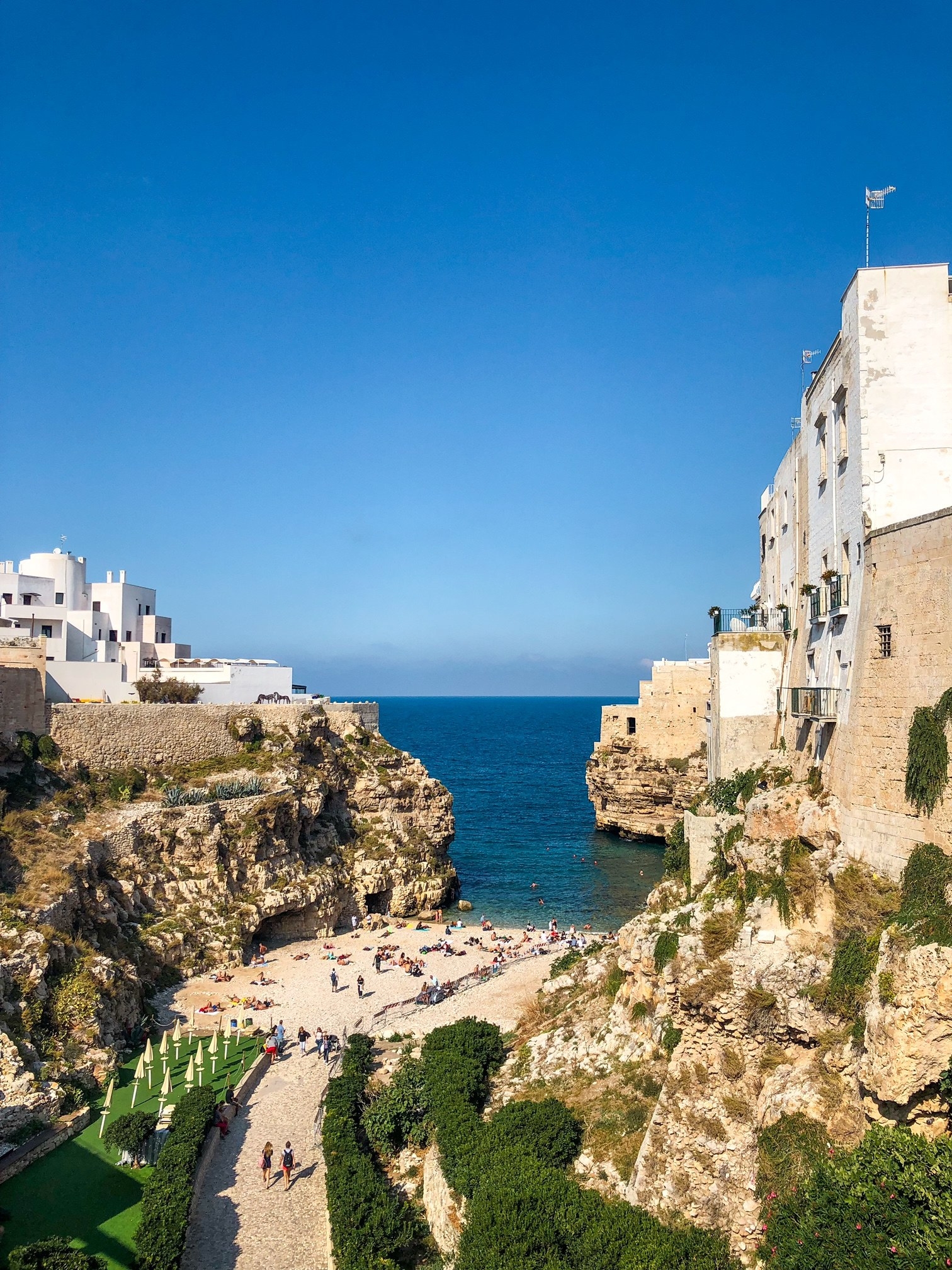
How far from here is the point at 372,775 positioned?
148ft

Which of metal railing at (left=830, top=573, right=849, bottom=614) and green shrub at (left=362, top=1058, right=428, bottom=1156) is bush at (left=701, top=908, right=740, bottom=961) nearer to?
metal railing at (left=830, top=573, right=849, bottom=614)

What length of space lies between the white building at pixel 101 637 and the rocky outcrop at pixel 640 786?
22.8 metres

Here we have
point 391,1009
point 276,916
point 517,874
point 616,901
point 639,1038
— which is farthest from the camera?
point 517,874

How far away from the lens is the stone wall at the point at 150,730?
37000 mm

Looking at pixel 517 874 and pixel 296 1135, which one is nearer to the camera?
pixel 296 1135

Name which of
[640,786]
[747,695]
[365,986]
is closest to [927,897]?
[747,695]

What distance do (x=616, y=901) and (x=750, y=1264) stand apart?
3013 centimetres

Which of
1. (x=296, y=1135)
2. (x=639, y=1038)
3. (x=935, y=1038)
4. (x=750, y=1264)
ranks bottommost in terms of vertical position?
(x=296, y=1135)

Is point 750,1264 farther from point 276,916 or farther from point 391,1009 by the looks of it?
point 276,916

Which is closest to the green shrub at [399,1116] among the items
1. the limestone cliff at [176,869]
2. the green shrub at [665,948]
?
the green shrub at [665,948]

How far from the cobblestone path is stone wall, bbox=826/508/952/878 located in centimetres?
1325

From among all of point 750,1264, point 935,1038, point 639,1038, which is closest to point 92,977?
point 639,1038

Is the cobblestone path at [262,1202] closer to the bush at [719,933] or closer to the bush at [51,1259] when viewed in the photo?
the bush at [51,1259]

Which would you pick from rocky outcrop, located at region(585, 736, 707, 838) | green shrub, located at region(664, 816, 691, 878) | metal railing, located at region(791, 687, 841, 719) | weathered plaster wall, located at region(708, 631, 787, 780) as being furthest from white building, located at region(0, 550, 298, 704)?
metal railing, located at region(791, 687, 841, 719)
